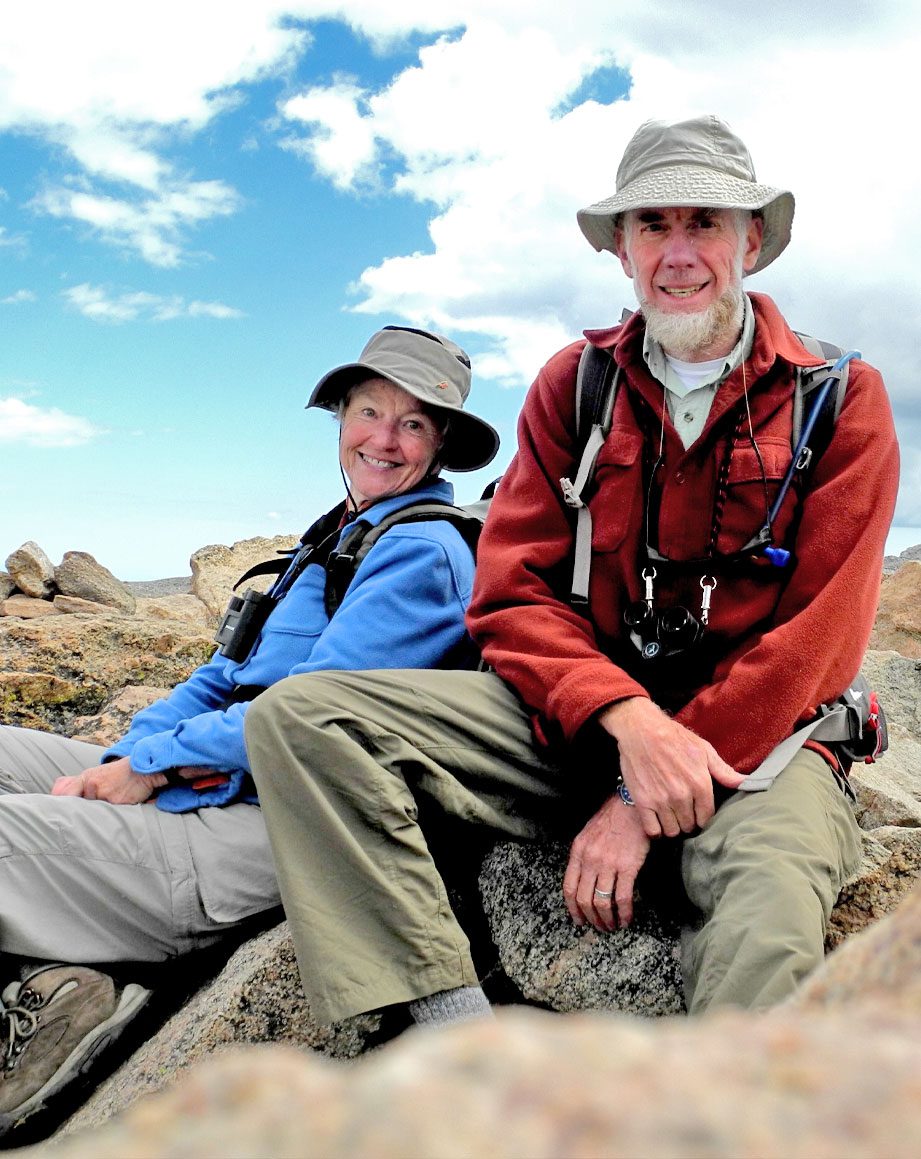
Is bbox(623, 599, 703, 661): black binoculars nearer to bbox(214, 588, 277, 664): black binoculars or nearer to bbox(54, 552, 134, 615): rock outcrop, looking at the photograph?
bbox(214, 588, 277, 664): black binoculars

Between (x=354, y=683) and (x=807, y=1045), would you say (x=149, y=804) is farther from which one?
(x=807, y=1045)

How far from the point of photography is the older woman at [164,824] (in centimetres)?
489

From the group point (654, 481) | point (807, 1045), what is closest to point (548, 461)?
point (654, 481)

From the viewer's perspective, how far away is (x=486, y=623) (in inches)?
199

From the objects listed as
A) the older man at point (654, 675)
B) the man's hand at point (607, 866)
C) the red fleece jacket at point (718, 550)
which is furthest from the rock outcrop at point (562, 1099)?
the red fleece jacket at point (718, 550)

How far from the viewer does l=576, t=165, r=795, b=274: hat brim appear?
504 cm

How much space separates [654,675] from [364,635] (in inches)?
56.7

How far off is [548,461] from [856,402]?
1478mm

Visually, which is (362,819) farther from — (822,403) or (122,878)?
(822,403)

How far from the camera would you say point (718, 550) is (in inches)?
190

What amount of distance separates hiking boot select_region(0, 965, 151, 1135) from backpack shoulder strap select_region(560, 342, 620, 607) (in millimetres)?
3002

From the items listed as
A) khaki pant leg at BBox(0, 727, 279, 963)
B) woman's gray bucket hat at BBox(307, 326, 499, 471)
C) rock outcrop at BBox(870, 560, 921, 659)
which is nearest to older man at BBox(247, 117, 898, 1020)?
woman's gray bucket hat at BBox(307, 326, 499, 471)

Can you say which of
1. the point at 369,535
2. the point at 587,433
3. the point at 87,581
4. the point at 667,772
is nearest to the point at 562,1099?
the point at 667,772

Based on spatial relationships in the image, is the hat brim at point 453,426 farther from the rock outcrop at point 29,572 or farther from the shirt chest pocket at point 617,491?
the rock outcrop at point 29,572
